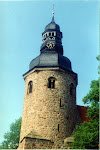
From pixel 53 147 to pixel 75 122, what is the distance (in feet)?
10.2

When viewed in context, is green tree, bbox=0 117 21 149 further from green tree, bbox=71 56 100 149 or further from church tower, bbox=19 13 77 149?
green tree, bbox=71 56 100 149

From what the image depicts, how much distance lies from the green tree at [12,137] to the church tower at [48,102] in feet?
27.9

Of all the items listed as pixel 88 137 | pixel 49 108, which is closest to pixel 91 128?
pixel 88 137

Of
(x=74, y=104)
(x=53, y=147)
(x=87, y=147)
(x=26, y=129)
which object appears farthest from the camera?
(x=74, y=104)

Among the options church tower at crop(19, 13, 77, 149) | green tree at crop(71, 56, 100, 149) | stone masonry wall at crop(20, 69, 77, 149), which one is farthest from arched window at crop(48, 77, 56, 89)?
green tree at crop(71, 56, 100, 149)

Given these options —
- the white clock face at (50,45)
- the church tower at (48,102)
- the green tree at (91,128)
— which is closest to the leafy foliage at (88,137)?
the green tree at (91,128)

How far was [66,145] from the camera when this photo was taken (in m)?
15.7

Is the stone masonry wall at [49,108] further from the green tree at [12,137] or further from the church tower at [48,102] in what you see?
the green tree at [12,137]

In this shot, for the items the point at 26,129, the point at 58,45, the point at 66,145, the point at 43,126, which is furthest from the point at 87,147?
the point at 58,45

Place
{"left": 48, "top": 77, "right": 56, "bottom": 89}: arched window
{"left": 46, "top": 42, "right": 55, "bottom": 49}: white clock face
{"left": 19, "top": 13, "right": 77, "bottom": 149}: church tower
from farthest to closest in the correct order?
{"left": 46, "top": 42, "right": 55, "bottom": 49}: white clock face → {"left": 48, "top": 77, "right": 56, "bottom": 89}: arched window → {"left": 19, "top": 13, "right": 77, "bottom": 149}: church tower

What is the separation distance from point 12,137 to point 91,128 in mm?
13670

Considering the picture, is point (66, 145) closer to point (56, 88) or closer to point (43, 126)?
point (43, 126)

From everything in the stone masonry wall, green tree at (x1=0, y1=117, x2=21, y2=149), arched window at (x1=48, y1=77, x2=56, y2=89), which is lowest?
green tree at (x1=0, y1=117, x2=21, y2=149)

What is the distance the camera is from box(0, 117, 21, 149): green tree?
24.9 metres
